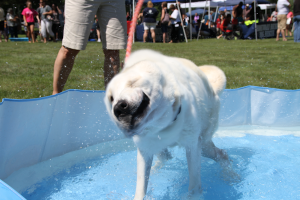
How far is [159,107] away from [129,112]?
21cm

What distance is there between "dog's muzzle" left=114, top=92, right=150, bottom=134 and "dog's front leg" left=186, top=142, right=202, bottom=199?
2.14 ft

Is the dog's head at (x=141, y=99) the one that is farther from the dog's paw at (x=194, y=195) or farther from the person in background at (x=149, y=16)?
the person in background at (x=149, y=16)

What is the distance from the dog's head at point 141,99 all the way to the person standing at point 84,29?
2.00 metres

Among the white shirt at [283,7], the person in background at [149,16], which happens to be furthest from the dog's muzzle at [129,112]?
the white shirt at [283,7]

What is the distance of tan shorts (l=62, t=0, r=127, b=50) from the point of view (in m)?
3.10

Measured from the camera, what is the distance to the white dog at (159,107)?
1.19 m

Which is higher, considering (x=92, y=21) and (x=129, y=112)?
(x=92, y=21)

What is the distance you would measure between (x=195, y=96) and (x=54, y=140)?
159cm

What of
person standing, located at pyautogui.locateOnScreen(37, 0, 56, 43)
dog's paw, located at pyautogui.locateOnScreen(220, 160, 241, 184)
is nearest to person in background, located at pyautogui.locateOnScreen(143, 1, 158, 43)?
person standing, located at pyautogui.locateOnScreen(37, 0, 56, 43)

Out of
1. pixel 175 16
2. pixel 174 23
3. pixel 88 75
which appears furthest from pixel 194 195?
pixel 174 23

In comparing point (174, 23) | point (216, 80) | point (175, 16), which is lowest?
point (216, 80)

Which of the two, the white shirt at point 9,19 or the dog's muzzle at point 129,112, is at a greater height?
the white shirt at point 9,19

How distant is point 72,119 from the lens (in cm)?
288

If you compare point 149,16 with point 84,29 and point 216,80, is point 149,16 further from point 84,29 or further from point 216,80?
point 216,80
